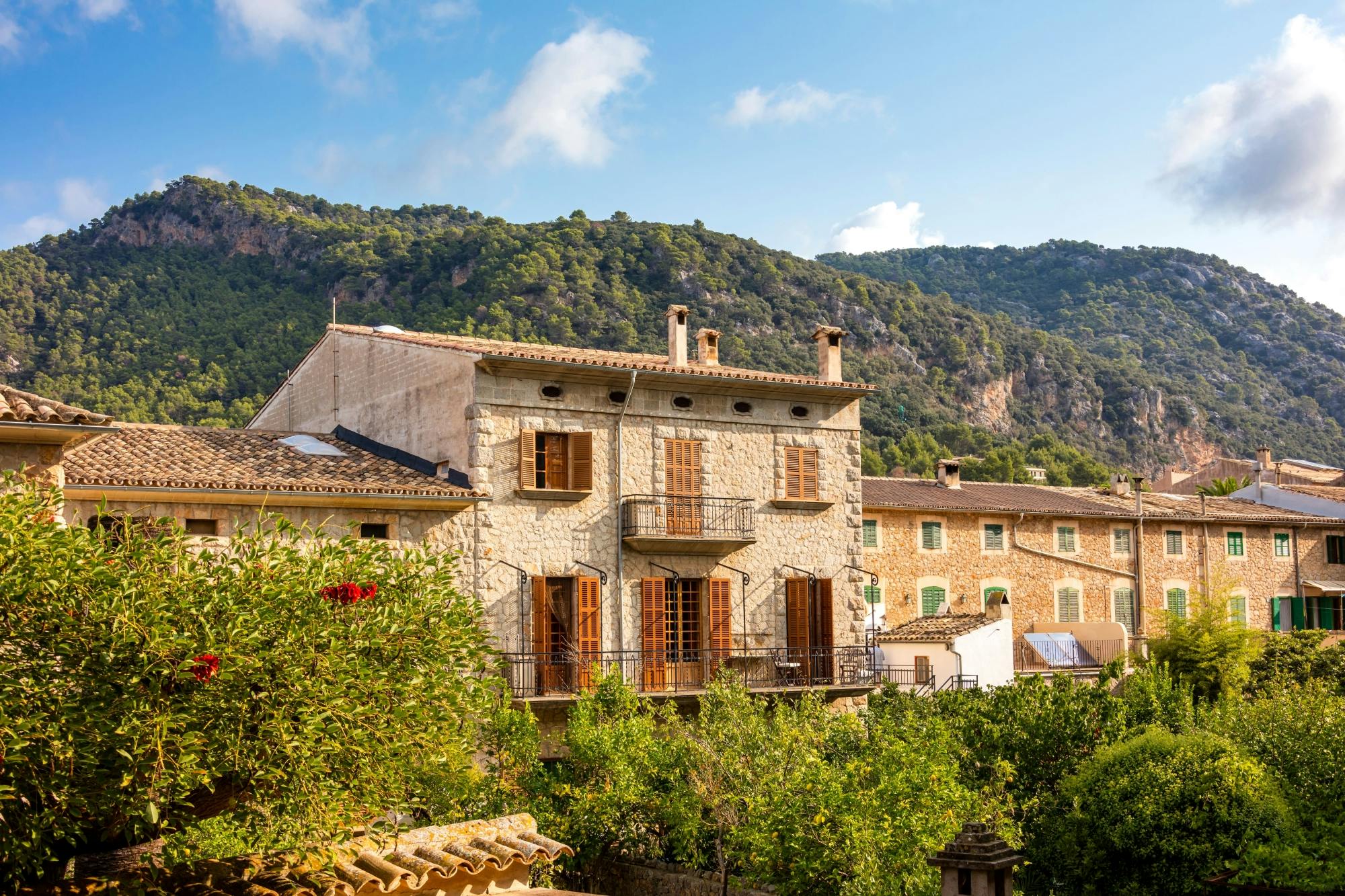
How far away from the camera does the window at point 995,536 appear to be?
3600 cm

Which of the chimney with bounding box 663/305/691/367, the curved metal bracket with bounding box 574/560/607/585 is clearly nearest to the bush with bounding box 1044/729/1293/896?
the curved metal bracket with bounding box 574/560/607/585

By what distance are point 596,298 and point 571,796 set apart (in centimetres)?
4719

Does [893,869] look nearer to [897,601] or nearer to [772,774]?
[772,774]

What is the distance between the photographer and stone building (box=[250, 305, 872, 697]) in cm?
2336

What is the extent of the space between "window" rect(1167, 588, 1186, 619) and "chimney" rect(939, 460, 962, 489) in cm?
699

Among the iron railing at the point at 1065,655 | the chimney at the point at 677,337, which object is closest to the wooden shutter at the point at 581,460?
the chimney at the point at 677,337

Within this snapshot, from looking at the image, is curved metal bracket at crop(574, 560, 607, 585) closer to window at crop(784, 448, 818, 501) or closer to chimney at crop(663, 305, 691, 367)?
window at crop(784, 448, 818, 501)

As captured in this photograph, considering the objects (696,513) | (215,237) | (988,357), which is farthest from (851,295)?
(696,513)

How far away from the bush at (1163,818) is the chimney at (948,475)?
20440mm

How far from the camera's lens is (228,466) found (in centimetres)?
2117

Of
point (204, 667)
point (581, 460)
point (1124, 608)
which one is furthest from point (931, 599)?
point (204, 667)

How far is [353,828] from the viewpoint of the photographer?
1130 centimetres

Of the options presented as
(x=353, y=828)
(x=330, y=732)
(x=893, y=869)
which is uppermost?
(x=330, y=732)

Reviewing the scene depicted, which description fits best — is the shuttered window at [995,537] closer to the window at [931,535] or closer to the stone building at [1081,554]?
the stone building at [1081,554]
